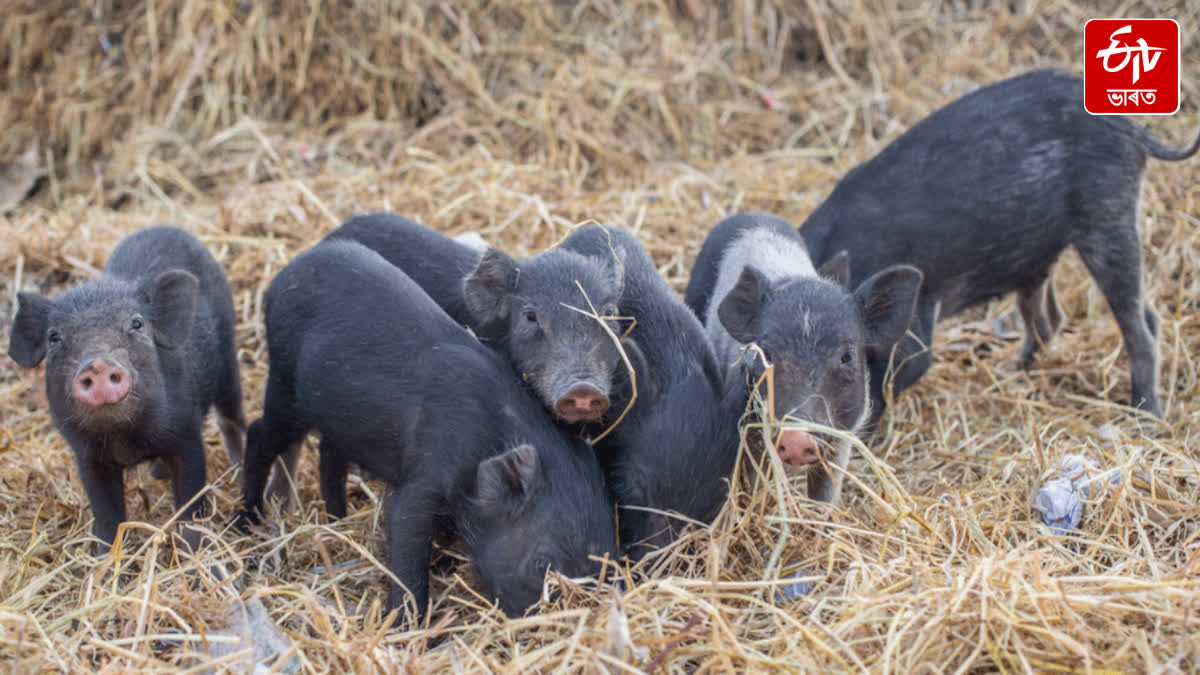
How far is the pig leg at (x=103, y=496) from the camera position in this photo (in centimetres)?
393

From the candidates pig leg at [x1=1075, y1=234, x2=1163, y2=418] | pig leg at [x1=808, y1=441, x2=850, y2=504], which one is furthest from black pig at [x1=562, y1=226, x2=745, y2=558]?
pig leg at [x1=1075, y1=234, x2=1163, y2=418]

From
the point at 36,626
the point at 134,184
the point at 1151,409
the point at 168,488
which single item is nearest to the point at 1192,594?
the point at 1151,409

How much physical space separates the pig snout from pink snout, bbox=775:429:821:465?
1.99 ft

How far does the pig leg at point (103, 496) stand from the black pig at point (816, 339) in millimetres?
2325

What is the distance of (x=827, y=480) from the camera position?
409cm

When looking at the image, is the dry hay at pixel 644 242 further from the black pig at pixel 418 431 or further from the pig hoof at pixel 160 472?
the black pig at pixel 418 431

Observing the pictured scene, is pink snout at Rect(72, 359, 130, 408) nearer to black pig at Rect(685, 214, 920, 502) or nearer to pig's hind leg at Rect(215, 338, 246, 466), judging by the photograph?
pig's hind leg at Rect(215, 338, 246, 466)

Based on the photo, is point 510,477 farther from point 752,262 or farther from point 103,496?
point 752,262

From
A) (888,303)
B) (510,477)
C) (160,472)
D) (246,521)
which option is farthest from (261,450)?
(888,303)

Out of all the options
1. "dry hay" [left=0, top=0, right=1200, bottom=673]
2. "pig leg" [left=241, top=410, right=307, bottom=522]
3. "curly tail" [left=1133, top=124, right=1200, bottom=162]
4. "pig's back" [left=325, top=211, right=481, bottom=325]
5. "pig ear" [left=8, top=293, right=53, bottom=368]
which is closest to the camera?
"dry hay" [left=0, top=0, right=1200, bottom=673]

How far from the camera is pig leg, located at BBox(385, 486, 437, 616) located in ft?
11.8

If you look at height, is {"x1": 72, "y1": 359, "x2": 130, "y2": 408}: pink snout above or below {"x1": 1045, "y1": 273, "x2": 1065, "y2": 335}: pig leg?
above

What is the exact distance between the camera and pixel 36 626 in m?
3.17

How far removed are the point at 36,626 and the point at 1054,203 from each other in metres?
4.67
